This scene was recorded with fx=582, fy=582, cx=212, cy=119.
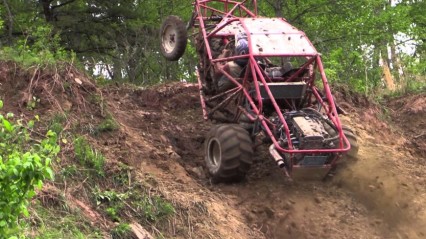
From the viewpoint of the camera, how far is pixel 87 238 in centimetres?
482

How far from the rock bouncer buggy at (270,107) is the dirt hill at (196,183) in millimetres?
403

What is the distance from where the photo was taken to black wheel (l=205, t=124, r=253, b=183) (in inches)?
274

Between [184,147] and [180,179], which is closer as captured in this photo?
[180,179]

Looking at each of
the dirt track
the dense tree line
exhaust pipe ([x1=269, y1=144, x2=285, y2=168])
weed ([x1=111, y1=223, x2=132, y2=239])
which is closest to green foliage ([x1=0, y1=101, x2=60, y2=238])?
weed ([x1=111, y1=223, x2=132, y2=239])

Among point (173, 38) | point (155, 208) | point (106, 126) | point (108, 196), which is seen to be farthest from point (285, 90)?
point (173, 38)

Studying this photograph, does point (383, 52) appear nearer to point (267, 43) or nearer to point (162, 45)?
point (162, 45)

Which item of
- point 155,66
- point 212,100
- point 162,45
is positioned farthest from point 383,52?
point 212,100

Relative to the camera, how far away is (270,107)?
757 centimetres

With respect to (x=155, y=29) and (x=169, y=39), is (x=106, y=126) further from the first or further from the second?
(x=155, y=29)

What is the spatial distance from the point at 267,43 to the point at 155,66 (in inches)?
553

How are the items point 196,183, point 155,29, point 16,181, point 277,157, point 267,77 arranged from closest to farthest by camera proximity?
point 16,181, point 277,157, point 196,183, point 267,77, point 155,29

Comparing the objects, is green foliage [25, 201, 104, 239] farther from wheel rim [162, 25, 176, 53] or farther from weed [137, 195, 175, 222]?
wheel rim [162, 25, 176, 53]

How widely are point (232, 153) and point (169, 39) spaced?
352cm

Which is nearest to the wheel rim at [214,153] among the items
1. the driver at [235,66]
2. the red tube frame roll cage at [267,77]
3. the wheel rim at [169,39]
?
the red tube frame roll cage at [267,77]
